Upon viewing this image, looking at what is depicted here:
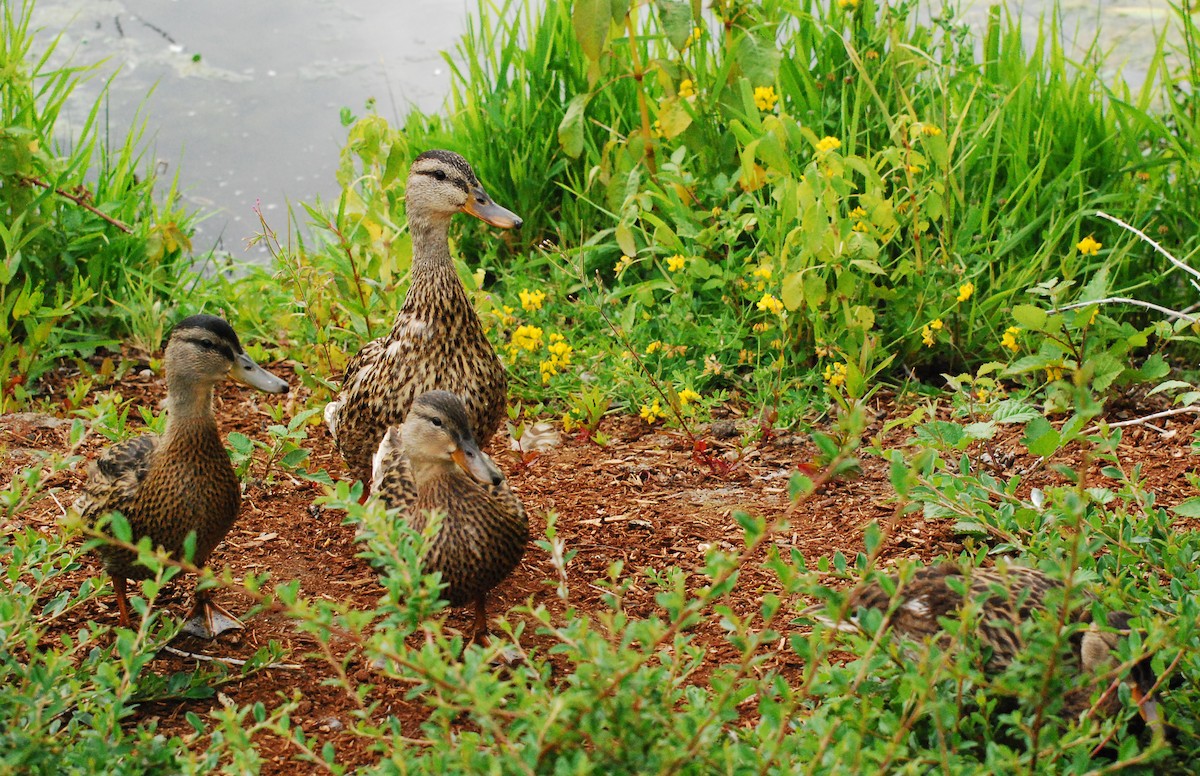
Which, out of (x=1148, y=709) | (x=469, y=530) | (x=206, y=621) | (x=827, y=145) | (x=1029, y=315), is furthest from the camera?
(x=827, y=145)

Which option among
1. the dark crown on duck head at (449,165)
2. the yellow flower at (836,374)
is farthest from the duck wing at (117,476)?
the yellow flower at (836,374)

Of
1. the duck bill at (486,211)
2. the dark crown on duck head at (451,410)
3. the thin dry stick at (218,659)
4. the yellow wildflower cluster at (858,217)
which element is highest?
the duck bill at (486,211)

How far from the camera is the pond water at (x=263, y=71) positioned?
21.7 ft

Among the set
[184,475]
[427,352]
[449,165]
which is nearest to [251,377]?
[184,475]

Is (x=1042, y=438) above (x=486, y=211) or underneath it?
underneath

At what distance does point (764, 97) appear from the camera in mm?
4758

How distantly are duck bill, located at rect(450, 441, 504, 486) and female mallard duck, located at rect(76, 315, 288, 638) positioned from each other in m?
0.55

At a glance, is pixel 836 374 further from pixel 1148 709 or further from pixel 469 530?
pixel 1148 709

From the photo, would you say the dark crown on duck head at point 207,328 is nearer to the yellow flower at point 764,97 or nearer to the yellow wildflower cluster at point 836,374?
the yellow wildflower cluster at point 836,374

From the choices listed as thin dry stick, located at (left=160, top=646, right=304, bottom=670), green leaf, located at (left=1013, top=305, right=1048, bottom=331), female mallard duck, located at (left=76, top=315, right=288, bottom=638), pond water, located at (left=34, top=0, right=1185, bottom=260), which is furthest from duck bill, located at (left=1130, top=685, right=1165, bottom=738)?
pond water, located at (left=34, top=0, right=1185, bottom=260)

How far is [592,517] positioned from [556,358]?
740 mm

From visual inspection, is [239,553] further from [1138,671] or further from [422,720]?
[1138,671]

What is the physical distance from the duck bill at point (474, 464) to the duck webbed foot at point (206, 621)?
30.6 inches

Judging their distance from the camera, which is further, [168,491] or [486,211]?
[486,211]
